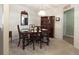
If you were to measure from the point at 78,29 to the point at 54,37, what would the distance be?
0.43m

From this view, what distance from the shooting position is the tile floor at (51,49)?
1.95m

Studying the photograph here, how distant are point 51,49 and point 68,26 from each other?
50 centimetres

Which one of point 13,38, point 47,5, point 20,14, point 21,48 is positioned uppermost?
point 47,5

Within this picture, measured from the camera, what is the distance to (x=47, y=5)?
1962 millimetres

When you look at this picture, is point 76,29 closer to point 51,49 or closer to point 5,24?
point 51,49

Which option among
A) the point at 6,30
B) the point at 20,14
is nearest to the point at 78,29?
the point at 20,14

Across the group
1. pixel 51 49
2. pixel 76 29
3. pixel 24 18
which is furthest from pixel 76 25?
pixel 24 18

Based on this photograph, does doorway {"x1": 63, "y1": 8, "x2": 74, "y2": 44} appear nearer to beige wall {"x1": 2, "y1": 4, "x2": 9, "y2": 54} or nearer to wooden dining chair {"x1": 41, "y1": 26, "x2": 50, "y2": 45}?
wooden dining chair {"x1": 41, "y1": 26, "x2": 50, "y2": 45}

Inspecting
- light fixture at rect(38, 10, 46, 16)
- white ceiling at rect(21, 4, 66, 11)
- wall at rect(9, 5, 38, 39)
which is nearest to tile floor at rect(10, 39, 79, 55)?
wall at rect(9, 5, 38, 39)

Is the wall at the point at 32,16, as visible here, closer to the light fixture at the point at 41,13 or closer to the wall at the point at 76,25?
the light fixture at the point at 41,13

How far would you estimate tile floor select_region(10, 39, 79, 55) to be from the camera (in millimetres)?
1945
